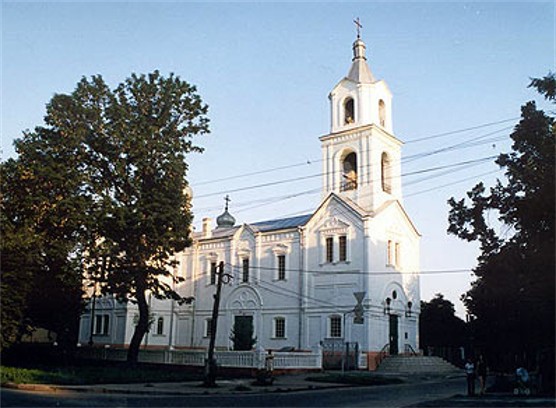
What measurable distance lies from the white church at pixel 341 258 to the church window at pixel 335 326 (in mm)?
65

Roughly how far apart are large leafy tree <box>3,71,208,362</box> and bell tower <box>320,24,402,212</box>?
44.7 feet

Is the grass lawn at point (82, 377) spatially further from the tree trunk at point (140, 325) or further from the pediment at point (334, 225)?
the pediment at point (334, 225)

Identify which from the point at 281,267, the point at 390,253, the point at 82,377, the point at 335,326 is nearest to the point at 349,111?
the point at 390,253

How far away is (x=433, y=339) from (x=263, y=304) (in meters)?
15.6

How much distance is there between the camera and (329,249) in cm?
3947

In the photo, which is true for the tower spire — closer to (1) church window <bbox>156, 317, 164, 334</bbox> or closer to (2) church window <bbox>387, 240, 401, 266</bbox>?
(2) church window <bbox>387, 240, 401, 266</bbox>

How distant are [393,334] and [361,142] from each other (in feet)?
42.6

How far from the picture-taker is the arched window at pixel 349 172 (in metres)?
41.1

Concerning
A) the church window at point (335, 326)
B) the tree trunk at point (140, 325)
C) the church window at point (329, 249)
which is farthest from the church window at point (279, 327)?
the tree trunk at point (140, 325)

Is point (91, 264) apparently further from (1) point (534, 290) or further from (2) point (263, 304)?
(1) point (534, 290)

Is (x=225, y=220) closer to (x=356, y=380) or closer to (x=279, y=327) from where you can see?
(x=279, y=327)

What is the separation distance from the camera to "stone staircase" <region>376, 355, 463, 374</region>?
34.4 m

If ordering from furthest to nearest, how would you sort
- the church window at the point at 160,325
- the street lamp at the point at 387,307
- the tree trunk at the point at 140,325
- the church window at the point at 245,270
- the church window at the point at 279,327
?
the church window at the point at 160,325 → the church window at the point at 245,270 → the church window at the point at 279,327 → the street lamp at the point at 387,307 → the tree trunk at the point at 140,325

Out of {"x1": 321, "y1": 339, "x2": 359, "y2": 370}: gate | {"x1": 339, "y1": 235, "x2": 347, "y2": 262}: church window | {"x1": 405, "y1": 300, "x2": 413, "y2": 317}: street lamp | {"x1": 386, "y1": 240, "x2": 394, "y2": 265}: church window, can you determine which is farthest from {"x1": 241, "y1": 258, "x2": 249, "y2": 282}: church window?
{"x1": 405, "y1": 300, "x2": 413, "y2": 317}: street lamp
